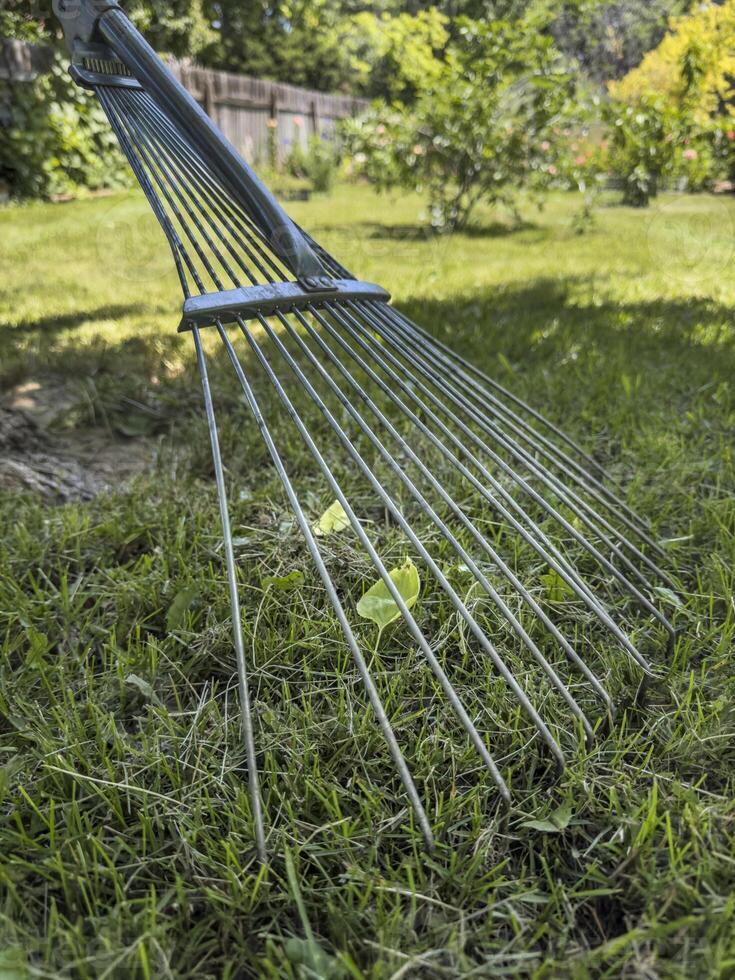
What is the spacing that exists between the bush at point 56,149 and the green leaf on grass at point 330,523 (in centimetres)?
498

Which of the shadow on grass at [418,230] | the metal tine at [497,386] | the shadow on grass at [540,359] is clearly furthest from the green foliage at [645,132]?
the metal tine at [497,386]

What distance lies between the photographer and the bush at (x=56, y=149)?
562 cm

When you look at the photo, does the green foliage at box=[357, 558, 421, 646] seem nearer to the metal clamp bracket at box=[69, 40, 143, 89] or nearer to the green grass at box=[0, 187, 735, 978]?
the green grass at box=[0, 187, 735, 978]

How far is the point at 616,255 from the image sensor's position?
17.3 feet

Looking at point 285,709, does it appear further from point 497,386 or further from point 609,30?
point 609,30

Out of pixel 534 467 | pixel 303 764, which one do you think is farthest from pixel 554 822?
pixel 534 467

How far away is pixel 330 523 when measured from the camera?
4.80 ft

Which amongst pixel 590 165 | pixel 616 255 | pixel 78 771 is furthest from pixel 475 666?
pixel 590 165

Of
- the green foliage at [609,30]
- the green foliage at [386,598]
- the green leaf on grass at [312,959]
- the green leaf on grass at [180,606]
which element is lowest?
the green leaf on grass at [312,959]

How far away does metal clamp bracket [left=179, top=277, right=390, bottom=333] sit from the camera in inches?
45.0

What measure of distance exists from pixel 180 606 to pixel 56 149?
645 centimetres

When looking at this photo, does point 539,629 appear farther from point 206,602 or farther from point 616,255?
point 616,255

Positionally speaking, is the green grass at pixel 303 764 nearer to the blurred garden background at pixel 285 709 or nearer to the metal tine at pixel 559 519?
the blurred garden background at pixel 285 709

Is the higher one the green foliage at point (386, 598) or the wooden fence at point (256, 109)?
the wooden fence at point (256, 109)
